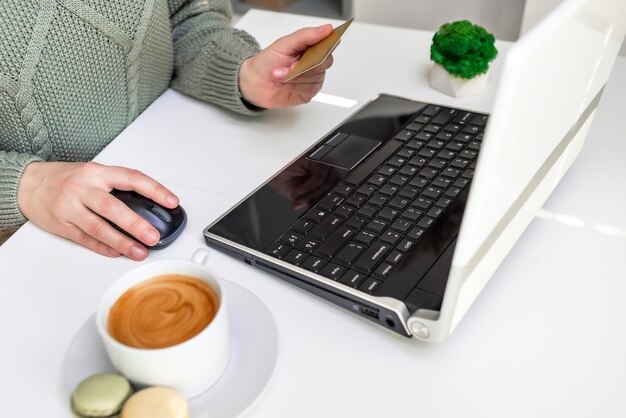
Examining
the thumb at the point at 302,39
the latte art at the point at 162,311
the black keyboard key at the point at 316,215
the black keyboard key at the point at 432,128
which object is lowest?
the black keyboard key at the point at 432,128

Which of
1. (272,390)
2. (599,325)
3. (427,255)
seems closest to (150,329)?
(272,390)

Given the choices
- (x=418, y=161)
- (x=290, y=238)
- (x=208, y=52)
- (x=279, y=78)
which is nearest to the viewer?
(x=290, y=238)

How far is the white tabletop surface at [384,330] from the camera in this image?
0.51m

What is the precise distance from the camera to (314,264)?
1.97 ft

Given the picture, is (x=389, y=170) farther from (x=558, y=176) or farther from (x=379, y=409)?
(x=379, y=409)

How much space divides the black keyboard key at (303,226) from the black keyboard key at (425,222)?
11 cm

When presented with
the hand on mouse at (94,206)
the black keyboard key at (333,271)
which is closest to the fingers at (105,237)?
the hand on mouse at (94,206)

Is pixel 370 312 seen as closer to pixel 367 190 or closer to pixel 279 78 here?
pixel 367 190

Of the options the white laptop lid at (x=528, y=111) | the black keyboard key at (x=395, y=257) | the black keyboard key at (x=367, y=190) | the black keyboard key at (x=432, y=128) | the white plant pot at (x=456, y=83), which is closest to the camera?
the white laptop lid at (x=528, y=111)

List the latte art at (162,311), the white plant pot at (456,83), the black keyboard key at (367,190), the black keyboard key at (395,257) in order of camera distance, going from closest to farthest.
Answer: the latte art at (162,311)
the black keyboard key at (395,257)
the black keyboard key at (367,190)
the white plant pot at (456,83)

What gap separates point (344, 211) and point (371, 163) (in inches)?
4.3

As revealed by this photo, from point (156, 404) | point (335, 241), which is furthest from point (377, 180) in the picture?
point (156, 404)

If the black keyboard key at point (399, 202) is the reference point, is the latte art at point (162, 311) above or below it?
above

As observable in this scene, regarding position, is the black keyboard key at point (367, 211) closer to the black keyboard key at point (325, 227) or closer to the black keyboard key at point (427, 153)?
the black keyboard key at point (325, 227)
